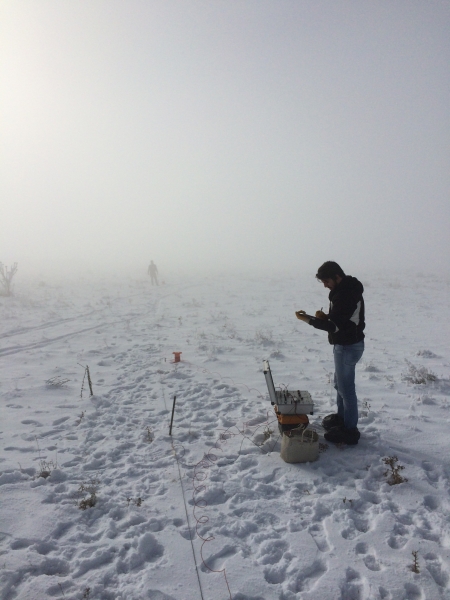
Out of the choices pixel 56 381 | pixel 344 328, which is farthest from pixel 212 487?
pixel 56 381

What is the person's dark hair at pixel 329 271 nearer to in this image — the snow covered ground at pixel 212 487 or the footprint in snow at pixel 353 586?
the snow covered ground at pixel 212 487

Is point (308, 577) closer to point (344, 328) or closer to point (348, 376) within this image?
point (348, 376)

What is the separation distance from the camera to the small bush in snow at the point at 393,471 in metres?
3.86

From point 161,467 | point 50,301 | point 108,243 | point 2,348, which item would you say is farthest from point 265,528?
point 108,243

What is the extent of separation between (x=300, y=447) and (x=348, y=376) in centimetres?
118

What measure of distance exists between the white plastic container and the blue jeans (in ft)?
2.08

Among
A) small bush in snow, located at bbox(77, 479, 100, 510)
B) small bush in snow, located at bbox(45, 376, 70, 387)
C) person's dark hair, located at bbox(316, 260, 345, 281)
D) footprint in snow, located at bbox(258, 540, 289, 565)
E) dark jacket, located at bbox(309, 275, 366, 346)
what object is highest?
person's dark hair, located at bbox(316, 260, 345, 281)

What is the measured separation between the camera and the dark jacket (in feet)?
13.9

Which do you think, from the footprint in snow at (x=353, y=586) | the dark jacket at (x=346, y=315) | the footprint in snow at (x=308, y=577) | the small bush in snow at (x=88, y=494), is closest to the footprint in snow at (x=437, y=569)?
the footprint in snow at (x=353, y=586)

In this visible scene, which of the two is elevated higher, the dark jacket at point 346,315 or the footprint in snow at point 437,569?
the dark jacket at point 346,315

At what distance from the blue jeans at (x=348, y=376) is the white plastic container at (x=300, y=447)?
63 cm

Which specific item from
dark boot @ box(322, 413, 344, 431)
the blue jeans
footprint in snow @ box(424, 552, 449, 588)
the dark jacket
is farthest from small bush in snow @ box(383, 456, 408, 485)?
the dark jacket

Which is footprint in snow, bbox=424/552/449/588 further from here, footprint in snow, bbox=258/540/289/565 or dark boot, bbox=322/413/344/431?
dark boot, bbox=322/413/344/431

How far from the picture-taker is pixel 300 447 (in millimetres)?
4285
